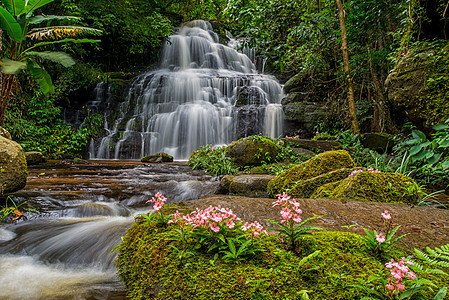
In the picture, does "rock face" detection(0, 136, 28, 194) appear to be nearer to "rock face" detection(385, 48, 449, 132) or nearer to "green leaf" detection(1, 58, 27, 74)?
"green leaf" detection(1, 58, 27, 74)

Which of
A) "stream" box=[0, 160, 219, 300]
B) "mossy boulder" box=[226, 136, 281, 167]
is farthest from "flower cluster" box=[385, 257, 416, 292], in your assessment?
"mossy boulder" box=[226, 136, 281, 167]

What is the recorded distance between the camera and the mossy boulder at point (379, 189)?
333 centimetres

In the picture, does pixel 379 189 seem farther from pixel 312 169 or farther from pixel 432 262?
pixel 432 262

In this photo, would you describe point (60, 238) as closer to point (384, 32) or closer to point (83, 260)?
point (83, 260)

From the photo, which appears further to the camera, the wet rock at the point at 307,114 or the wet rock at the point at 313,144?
the wet rock at the point at 307,114

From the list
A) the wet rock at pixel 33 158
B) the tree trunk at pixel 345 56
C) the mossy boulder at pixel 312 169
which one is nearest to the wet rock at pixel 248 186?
the mossy boulder at pixel 312 169

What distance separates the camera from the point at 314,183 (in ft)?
13.9

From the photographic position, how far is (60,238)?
3406mm

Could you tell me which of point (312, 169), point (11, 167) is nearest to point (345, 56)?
point (312, 169)

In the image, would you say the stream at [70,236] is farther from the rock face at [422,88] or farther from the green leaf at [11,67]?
the rock face at [422,88]

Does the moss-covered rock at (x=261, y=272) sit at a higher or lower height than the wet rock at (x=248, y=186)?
higher

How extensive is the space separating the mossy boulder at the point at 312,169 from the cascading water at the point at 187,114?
856 centimetres

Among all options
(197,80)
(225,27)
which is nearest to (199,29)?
(225,27)

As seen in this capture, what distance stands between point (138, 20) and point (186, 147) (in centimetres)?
1032
